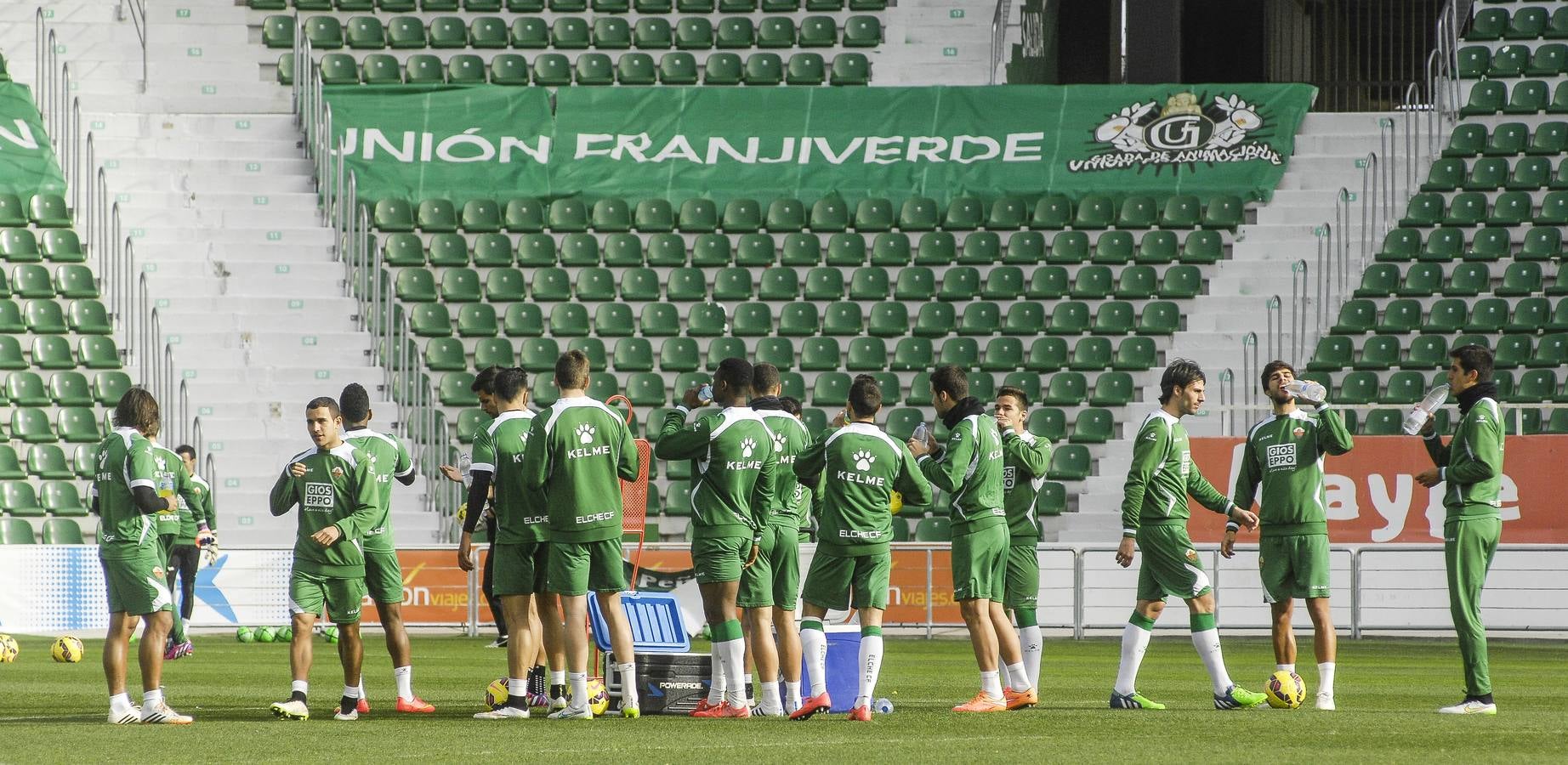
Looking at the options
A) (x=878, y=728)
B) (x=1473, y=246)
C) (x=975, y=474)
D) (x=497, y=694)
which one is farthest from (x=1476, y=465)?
(x=1473, y=246)

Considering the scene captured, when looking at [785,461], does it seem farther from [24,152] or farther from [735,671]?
[24,152]

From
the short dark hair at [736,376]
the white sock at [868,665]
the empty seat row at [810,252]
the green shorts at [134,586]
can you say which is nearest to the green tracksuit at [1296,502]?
the white sock at [868,665]

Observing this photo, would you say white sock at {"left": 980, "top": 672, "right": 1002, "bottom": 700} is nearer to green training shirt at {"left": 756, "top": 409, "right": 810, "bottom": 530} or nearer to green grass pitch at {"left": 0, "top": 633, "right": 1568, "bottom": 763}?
green grass pitch at {"left": 0, "top": 633, "right": 1568, "bottom": 763}

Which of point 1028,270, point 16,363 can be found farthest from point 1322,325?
point 16,363

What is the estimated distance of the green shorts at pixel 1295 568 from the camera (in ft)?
34.4

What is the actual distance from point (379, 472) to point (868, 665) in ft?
10.0

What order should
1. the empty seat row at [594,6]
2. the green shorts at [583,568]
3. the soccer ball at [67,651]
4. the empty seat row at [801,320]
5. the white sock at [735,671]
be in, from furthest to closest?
the empty seat row at [594,6], the empty seat row at [801,320], the soccer ball at [67,651], the white sock at [735,671], the green shorts at [583,568]

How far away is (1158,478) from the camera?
10.9m

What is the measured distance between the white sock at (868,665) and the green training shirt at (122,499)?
4.04 meters

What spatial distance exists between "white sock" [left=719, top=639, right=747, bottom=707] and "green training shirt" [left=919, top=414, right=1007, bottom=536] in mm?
1418

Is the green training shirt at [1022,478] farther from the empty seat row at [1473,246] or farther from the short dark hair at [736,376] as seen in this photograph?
the empty seat row at [1473,246]

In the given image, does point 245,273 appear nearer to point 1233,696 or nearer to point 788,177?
point 788,177

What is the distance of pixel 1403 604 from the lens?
720 inches

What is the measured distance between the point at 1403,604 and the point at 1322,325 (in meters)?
5.45
